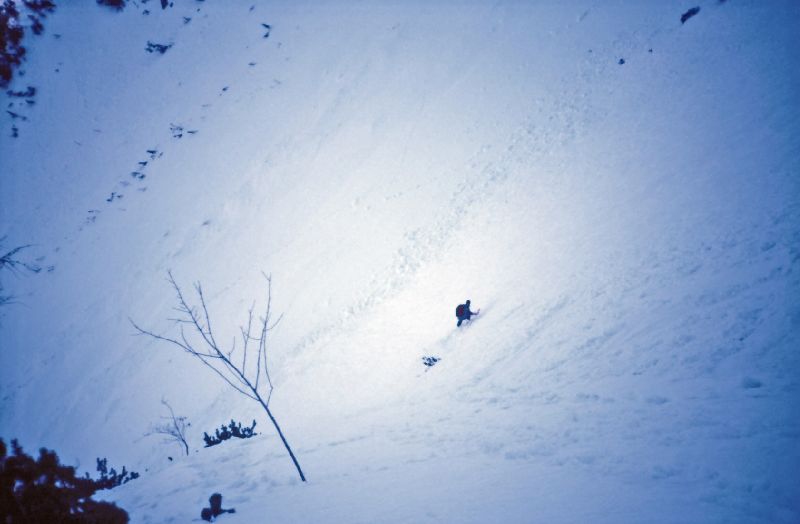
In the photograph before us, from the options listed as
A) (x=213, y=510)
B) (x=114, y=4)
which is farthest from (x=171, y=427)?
(x=114, y=4)

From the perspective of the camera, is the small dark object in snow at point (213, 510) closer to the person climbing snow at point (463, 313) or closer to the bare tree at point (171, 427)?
the person climbing snow at point (463, 313)

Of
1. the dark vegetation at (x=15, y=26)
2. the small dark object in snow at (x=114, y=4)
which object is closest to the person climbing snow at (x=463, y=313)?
the small dark object in snow at (x=114, y=4)

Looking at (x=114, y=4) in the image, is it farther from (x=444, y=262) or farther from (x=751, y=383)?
(x=751, y=383)

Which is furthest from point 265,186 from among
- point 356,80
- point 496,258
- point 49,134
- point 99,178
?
point 49,134

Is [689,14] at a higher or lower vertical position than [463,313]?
higher

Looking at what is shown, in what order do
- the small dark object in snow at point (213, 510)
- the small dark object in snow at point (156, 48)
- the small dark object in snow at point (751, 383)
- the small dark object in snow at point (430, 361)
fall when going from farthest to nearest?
the small dark object in snow at point (156, 48), the small dark object in snow at point (430, 361), the small dark object in snow at point (213, 510), the small dark object in snow at point (751, 383)
